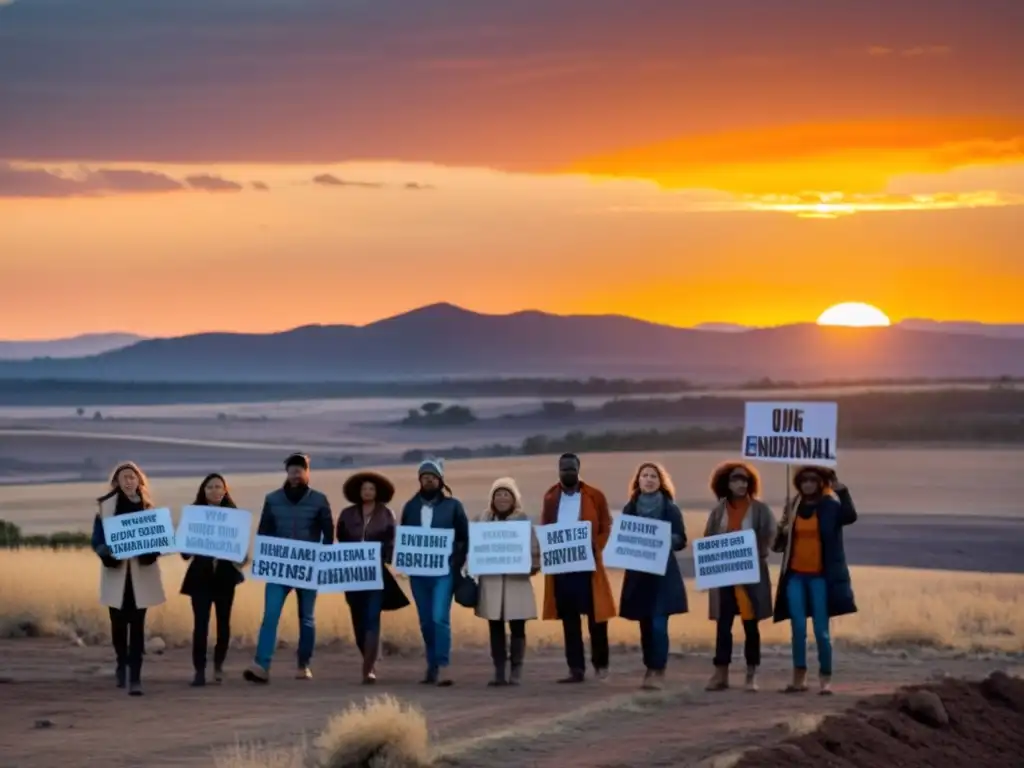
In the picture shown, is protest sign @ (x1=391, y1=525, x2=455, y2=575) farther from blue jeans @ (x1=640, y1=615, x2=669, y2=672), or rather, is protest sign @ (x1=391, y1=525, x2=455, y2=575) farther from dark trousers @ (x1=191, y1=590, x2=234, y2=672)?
blue jeans @ (x1=640, y1=615, x2=669, y2=672)

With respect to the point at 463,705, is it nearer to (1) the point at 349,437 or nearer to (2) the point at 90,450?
(2) the point at 90,450

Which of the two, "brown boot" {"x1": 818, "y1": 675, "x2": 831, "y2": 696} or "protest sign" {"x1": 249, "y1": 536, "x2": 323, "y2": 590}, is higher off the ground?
"protest sign" {"x1": 249, "y1": 536, "x2": 323, "y2": 590}

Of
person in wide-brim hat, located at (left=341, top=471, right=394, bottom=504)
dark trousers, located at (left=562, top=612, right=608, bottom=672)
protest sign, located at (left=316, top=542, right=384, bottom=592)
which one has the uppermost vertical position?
person in wide-brim hat, located at (left=341, top=471, right=394, bottom=504)

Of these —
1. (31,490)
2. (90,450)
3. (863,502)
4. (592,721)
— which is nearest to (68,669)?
(592,721)

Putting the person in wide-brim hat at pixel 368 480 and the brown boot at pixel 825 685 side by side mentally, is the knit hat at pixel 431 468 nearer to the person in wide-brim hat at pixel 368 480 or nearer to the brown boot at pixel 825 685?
the person in wide-brim hat at pixel 368 480

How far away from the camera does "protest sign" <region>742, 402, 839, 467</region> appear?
65.3 feet

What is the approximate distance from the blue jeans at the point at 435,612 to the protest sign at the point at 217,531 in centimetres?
167

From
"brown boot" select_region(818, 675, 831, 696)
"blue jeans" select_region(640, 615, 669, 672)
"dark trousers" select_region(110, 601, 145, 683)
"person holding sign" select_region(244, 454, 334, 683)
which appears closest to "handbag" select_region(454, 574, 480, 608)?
"person holding sign" select_region(244, 454, 334, 683)

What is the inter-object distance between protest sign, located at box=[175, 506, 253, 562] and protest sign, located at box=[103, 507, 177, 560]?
374 mm

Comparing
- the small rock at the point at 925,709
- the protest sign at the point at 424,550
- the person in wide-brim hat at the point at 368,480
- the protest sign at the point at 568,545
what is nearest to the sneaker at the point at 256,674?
the protest sign at the point at 424,550

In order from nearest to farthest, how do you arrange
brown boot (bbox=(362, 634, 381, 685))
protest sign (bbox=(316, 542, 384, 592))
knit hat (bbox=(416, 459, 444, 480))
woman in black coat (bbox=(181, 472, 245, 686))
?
knit hat (bbox=(416, 459, 444, 480)) < woman in black coat (bbox=(181, 472, 245, 686)) < protest sign (bbox=(316, 542, 384, 592)) < brown boot (bbox=(362, 634, 381, 685))

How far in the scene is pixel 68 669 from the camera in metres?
22.7

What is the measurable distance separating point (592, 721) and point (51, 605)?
11103mm

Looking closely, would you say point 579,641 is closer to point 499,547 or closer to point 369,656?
point 499,547
